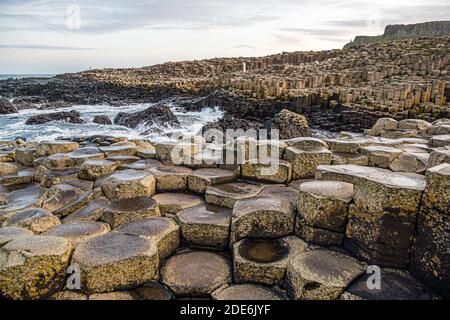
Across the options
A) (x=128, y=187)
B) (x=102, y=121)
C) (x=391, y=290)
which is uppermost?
(x=128, y=187)

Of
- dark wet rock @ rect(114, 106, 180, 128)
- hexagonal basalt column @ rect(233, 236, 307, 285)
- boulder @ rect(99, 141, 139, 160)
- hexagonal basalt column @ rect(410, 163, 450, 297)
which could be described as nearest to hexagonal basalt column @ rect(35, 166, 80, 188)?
boulder @ rect(99, 141, 139, 160)

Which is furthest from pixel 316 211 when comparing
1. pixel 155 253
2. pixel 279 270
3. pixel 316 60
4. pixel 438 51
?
pixel 316 60

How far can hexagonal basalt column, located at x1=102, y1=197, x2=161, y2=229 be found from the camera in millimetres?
3406

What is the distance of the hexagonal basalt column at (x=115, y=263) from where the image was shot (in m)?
2.58

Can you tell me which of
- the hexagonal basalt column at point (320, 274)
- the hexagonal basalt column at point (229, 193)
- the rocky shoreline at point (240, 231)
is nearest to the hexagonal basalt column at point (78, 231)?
the rocky shoreline at point (240, 231)

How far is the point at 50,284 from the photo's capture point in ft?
8.46

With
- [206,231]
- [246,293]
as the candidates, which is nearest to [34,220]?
[206,231]

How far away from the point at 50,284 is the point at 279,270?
5.92 ft

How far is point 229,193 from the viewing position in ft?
12.6

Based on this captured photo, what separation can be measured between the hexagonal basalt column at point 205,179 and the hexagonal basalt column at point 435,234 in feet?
7.39

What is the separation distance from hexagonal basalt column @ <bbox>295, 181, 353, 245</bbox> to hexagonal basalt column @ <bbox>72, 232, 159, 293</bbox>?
136 centimetres

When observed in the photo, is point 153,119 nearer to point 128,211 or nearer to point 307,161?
point 307,161

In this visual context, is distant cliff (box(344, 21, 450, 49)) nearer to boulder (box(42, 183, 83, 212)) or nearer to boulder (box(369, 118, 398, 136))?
boulder (box(369, 118, 398, 136))

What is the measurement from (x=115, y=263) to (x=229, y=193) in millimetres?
1599
